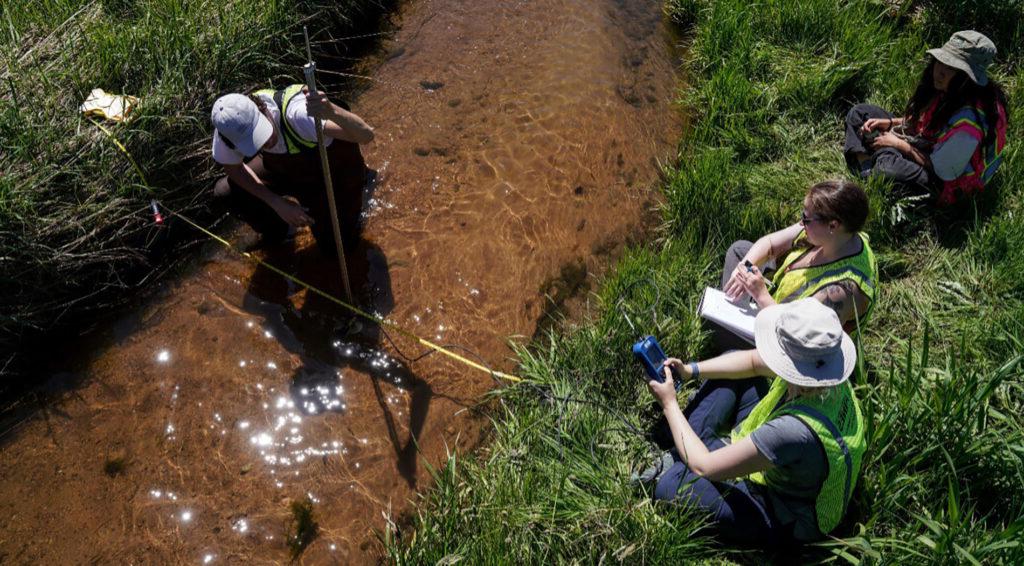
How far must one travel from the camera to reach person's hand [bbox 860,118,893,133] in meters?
4.41

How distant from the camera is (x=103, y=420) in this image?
11.6 feet

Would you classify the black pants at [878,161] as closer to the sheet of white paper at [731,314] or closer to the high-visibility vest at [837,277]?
the high-visibility vest at [837,277]

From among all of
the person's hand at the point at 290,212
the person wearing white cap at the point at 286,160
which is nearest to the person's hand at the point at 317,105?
the person wearing white cap at the point at 286,160

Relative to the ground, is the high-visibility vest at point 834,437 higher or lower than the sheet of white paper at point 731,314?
higher

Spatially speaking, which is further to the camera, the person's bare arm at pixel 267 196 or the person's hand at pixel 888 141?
the person's hand at pixel 888 141

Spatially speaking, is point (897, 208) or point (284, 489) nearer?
point (284, 489)

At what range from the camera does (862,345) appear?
3.50m

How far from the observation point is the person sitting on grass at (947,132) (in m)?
3.84

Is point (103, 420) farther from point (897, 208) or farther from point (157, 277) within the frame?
point (897, 208)

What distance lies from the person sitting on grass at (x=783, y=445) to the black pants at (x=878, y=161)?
2.03 metres

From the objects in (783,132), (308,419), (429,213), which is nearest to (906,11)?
(783,132)

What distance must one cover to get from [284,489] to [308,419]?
0.40 metres

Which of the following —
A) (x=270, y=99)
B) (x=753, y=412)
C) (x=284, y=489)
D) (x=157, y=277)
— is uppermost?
(x=270, y=99)

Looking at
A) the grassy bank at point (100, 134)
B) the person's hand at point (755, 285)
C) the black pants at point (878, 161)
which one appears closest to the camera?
the person's hand at point (755, 285)
